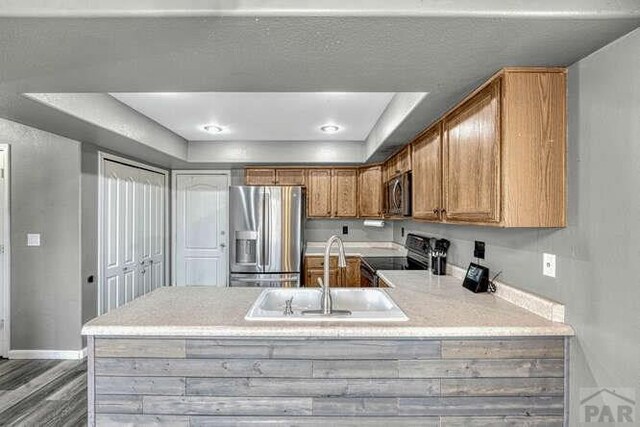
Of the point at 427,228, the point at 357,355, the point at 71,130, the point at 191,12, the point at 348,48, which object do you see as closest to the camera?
the point at 191,12

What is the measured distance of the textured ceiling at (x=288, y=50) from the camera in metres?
1.15

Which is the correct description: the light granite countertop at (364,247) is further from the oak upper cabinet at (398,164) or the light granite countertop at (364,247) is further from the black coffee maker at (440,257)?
the black coffee maker at (440,257)

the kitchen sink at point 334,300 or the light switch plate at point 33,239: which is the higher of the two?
the light switch plate at point 33,239

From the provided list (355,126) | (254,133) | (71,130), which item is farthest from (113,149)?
(355,126)

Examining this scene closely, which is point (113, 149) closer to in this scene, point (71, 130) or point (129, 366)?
point (71, 130)

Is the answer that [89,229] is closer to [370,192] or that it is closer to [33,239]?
[33,239]

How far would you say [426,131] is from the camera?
257cm

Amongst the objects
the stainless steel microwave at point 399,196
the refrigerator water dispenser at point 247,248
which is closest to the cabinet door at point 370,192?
the stainless steel microwave at point 399,196

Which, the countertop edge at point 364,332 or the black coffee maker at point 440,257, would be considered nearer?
the countertop edge at point 364,332

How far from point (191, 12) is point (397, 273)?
2290 millimetres

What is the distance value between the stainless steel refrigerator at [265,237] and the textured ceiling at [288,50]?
2330mm

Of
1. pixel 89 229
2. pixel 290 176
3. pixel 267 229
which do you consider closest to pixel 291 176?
pixel 290 176

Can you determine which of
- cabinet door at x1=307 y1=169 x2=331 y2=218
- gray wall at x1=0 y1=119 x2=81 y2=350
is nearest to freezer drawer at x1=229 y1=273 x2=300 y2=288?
cabinet door at x1=307 y1=169 x2=331 y2=218

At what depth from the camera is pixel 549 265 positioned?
63.5 inches
